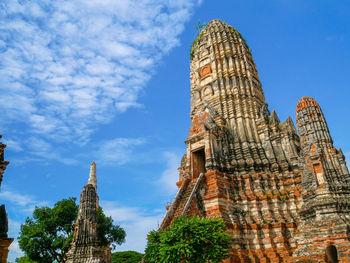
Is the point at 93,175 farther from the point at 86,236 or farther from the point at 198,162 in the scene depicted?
the point at 86,236

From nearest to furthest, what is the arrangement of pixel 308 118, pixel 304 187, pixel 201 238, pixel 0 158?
pixel 0 158
pixel 201 238
pixel 304 187
pixel 308 118

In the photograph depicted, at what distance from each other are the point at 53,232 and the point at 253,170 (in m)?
18.6

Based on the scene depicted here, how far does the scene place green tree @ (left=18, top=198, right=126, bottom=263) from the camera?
919 inches

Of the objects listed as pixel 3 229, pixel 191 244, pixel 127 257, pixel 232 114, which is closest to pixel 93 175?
pixel 127 257

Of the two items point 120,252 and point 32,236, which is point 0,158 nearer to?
point 32,236

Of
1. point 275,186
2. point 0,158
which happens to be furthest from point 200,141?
point 0,158

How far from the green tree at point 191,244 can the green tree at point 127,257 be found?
38.3 metres

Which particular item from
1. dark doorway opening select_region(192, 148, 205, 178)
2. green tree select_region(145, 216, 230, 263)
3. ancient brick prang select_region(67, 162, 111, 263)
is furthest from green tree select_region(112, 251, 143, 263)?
green tree select_region(145, 216, 230, 263)

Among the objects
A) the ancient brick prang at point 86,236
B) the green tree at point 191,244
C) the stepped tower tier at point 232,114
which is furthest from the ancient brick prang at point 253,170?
the ancient brick prang at point 86,236

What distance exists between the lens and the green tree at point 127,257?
46500 mm

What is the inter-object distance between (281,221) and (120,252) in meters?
40.9

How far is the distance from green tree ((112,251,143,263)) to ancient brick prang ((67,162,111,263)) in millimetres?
36034

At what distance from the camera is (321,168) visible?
1391 centimetres

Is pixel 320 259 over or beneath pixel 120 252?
beneath
